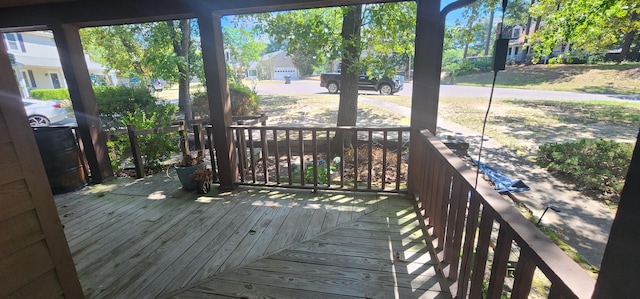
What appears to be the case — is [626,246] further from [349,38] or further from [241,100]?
[241,100]

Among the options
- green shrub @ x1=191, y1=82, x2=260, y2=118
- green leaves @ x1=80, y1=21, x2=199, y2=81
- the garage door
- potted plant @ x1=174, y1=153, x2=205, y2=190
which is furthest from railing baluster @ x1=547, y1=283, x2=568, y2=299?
the garage door

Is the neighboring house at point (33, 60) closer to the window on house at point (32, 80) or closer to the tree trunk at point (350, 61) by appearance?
the window on house at point (32, 80)

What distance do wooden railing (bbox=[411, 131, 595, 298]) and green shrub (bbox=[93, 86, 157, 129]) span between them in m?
7.40

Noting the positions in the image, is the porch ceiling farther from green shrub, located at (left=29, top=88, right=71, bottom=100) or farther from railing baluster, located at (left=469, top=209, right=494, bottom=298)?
green shrub, located at (left=29, top=88, right=71, bottom=100)

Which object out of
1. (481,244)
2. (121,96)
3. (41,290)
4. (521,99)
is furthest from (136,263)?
(521,99)

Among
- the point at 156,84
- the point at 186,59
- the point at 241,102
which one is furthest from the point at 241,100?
the point at 156,84

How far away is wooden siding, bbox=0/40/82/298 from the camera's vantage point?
42.2 inches

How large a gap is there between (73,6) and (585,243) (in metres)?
6.14

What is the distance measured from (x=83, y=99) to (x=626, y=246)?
490 cm

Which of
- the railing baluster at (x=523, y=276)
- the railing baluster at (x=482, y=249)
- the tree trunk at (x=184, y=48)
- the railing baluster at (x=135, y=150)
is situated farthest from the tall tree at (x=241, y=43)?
the railing baluster at (x=523, y=276)

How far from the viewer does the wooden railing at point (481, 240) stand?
0.80 metres

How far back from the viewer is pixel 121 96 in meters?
7.35

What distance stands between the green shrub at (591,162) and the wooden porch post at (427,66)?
3.33 metres

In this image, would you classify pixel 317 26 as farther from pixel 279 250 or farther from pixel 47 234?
pixel 47 234
